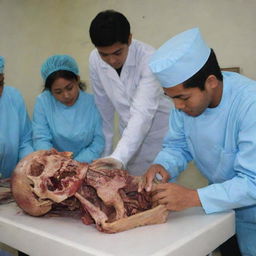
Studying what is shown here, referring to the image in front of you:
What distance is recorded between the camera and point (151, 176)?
54.6 inches

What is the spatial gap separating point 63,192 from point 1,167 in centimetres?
86

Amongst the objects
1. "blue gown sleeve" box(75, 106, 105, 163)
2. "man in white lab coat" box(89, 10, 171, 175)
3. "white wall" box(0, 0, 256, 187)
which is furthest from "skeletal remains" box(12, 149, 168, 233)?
"white wall" box(0, 0, 256, 187)

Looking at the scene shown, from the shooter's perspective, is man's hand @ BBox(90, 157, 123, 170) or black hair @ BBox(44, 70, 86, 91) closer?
man's hand @ BBox(90, 157, 123, 170)

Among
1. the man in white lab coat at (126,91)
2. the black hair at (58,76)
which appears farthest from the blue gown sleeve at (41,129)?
the man in white lab coat at (126,91)

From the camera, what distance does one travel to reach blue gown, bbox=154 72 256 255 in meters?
1.20

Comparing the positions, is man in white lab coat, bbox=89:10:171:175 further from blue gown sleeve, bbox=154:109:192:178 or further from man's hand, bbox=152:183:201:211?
man's hand, bbox=152:183:201:211

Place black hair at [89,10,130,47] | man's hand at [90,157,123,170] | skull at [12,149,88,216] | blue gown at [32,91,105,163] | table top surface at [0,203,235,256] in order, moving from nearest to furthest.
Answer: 1. table top surface at [0,203,235,256]
2. skull at [12,149,88,216]
3. man's hand at [90,157,123,170]
4. black hair at [89,10,130,47]
5. blue gown at [32,91,105,163]

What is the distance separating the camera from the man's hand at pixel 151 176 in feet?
4.39

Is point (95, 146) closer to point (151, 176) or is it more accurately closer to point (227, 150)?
point (151, 176)

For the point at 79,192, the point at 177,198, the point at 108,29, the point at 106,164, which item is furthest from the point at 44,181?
the point at 108,29

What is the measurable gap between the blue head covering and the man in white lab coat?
19.6 inches

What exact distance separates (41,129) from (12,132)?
0.20 m

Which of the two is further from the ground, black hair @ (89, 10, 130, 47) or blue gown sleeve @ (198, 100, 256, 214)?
black hair @ (89, 10, 130, 47)

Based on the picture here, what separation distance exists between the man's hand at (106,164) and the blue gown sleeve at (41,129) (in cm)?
67
